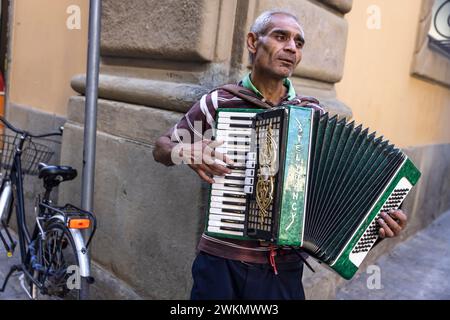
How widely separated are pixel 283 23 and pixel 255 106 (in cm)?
36

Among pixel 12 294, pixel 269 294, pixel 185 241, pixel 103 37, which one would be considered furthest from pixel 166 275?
pixel 103 37

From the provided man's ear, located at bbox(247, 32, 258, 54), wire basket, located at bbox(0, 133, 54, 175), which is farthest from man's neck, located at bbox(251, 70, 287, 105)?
wire basket, located at bbox(0, 133, 54, 175)

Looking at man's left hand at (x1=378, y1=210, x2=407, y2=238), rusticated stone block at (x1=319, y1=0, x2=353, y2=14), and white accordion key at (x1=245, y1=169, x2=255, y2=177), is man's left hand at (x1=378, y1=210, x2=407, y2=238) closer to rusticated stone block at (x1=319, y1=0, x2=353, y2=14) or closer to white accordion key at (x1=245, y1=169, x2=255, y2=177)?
white accordion key at (x1=245, y1=169, x2=255, y2=177)

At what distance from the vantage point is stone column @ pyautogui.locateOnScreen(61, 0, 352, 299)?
2508 millimetres

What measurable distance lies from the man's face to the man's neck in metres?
0.05

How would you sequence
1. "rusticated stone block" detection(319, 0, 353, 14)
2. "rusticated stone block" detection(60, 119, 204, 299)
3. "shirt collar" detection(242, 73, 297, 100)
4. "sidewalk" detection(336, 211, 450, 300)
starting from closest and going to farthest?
1. "shirt collar" detection(242, 73, 297, 100)
2. "rusticated stone block" detection(60, 119, 204, 299)
3. "rusticated stone block" detection(319, 0, 353, 14)
4. "sidewalk" detection(336, 211, 450, 300)

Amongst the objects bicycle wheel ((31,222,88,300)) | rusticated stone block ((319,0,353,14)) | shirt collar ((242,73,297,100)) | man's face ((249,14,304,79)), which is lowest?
bicycle wheel ((31,222,88,300))

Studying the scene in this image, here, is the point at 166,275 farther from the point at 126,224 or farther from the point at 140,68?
the point at 140,68

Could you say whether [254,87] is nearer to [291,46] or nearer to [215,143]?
[291,46]

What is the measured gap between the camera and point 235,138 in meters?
1.75

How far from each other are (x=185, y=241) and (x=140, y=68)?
1.09 metres

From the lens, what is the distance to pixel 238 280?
1.89 m

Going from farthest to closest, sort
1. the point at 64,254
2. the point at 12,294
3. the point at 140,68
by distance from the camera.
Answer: the point at 12,294
the point at 140,68
the point at 64,254

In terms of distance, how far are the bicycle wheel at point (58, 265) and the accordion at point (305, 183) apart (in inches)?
42.9
